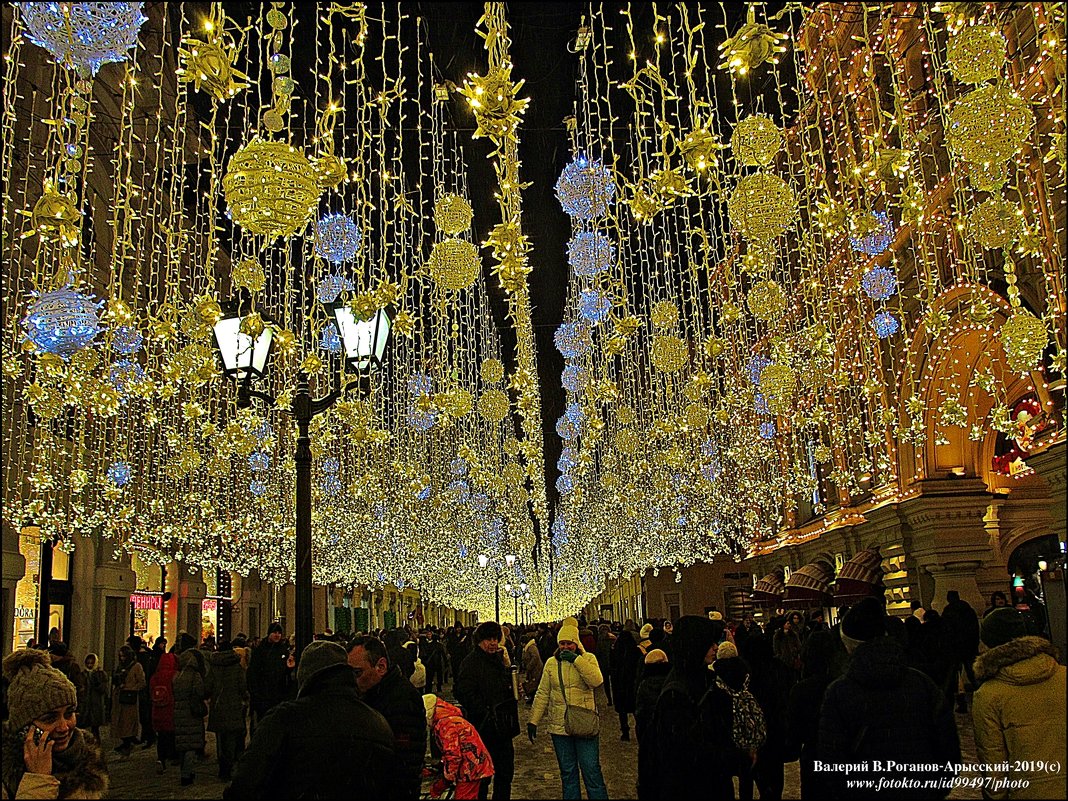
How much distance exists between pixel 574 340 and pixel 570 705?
5277 mm

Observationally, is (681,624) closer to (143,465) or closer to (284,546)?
(143,465)

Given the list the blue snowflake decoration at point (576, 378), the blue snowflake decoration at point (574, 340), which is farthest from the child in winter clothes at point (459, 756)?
the blue snowflake decoration at point (576, 378)

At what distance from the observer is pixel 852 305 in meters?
19.3

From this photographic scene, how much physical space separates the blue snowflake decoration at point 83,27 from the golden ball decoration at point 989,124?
4.95m

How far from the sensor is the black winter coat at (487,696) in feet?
25.9

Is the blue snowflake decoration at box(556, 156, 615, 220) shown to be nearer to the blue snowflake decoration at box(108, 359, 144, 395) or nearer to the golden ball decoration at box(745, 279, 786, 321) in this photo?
the golden ball decoration at box(745, 279, 786, 321)

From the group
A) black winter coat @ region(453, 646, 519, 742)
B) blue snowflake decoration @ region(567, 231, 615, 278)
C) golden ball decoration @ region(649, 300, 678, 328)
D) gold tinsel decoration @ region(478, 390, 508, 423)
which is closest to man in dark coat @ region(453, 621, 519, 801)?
black winter coat @ region(453, 646, 519, 742)

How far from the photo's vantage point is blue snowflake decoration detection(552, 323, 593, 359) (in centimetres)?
1159

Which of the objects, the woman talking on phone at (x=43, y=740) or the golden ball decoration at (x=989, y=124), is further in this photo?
the golden ball decoration at (x=989, y=124)

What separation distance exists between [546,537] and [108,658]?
38055 millimetres

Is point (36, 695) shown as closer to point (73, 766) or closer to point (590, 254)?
point (73, 766)

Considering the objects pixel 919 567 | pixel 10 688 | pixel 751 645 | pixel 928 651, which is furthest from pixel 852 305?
pixel 10 688

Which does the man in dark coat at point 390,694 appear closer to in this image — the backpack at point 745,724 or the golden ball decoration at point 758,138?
the backpack at point 745,724

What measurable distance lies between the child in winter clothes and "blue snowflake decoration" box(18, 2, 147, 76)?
380cm
